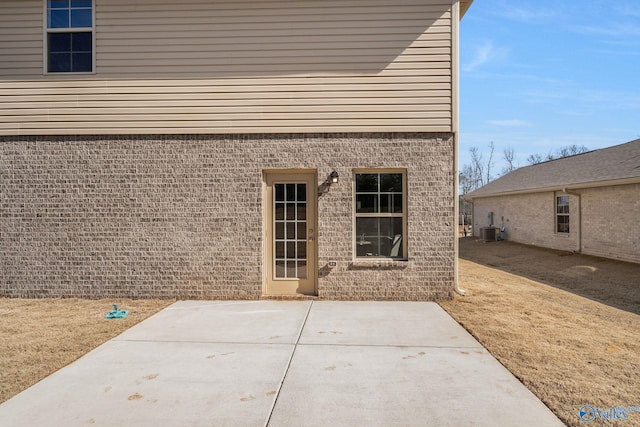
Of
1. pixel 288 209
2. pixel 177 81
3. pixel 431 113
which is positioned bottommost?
pixel 288 209

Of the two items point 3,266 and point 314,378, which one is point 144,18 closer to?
point 3,266

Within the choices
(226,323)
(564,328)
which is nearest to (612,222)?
(564,328)

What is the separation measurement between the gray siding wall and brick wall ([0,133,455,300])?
8051 millimetres

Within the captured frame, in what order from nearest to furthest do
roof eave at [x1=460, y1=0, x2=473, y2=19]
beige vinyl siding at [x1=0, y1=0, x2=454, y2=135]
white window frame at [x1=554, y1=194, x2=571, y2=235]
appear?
beige vinyl siding at [x1=0, y1=0, x2=454, y2=135]
roof eave at [x1=460, y1=0, x2=473, y2=19]
white window frame at [x1=554, y1=194, x2=571, y2=235]

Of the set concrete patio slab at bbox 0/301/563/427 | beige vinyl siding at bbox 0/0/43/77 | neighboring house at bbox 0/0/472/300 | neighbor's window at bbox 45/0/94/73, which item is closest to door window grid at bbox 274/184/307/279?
neighboring house at bbox 0/0/472/300

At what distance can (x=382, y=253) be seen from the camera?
648 cm

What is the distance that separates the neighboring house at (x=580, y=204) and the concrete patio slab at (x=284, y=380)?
9281 millimetres

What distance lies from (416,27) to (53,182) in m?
6.83

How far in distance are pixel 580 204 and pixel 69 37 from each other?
1517 cm

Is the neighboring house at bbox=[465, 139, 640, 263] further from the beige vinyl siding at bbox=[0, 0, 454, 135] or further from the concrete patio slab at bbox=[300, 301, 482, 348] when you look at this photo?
the concrete patio slab at bbox=[300, 301, 482, 348]

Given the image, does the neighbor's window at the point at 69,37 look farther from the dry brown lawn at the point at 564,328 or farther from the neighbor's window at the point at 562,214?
the neighbor's window at the point at 562,214

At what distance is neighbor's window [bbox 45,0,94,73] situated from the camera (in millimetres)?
6547

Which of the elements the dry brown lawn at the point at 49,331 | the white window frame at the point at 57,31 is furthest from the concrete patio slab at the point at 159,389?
the white window frame at the point at 57,31

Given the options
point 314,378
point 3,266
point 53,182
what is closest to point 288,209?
point 314,378
